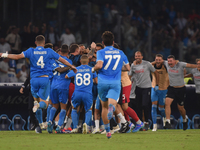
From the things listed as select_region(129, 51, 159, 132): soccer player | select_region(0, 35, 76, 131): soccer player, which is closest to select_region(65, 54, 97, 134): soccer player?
select_region(0, 35, 76, 131): soccer player

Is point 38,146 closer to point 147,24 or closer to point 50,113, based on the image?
point 50,113

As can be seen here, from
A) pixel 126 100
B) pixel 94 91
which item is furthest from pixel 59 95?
pixel 126 100

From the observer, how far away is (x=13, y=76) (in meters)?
14.4

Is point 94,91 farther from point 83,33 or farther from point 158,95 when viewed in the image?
point 83,33

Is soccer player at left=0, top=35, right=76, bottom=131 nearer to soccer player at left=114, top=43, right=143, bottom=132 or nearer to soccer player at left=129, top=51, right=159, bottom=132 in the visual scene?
soccer player at left=114, top=43, right=143, bottom=132

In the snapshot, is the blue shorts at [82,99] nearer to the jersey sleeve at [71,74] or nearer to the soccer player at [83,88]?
the soccer player at [83,88]

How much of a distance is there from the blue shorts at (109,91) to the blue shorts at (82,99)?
78.3 inches

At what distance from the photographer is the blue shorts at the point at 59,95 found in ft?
34.3

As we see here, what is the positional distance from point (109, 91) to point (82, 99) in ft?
7.30

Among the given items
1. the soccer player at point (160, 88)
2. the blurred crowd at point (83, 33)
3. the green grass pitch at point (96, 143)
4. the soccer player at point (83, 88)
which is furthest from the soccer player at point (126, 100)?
the blurred crowd at point (83, 33)

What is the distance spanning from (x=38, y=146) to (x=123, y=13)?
11.6 meters

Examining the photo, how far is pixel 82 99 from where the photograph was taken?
10031 millimetres

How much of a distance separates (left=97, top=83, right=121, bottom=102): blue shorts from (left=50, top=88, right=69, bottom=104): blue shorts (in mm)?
2579

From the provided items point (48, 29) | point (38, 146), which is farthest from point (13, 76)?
point (38, 146)
